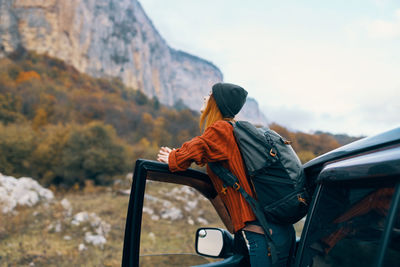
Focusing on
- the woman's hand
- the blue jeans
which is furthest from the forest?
the woman's hand

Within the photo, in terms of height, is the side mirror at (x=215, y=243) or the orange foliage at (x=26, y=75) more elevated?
the orange foliage at (x=26, y=75)

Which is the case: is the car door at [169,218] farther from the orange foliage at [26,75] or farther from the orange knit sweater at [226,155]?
the orange foliage at [26,75]

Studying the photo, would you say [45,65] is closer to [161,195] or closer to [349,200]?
[161,195]

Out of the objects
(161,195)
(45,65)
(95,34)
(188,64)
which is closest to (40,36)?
(45,65)

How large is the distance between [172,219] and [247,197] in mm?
10721

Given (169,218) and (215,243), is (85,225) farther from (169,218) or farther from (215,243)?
(215,243)

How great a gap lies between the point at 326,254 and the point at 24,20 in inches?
2362

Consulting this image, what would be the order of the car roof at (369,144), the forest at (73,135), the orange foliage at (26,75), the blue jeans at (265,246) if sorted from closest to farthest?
the car roof at (369,144), the blue jeans at (265,246), the forest at (73,135), the orange foliage at (26,75)

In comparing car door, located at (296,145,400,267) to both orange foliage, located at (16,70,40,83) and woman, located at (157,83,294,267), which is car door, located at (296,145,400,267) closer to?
woman, located at (157,83,294,267)

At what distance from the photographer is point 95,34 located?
64.0m

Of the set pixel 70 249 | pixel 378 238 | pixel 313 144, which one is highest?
pixel 313 144

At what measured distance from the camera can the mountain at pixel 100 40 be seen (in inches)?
1976

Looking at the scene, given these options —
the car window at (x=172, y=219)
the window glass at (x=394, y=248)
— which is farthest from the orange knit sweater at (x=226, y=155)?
the car window at (x=172, y=219)

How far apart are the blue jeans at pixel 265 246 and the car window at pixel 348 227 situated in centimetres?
23
